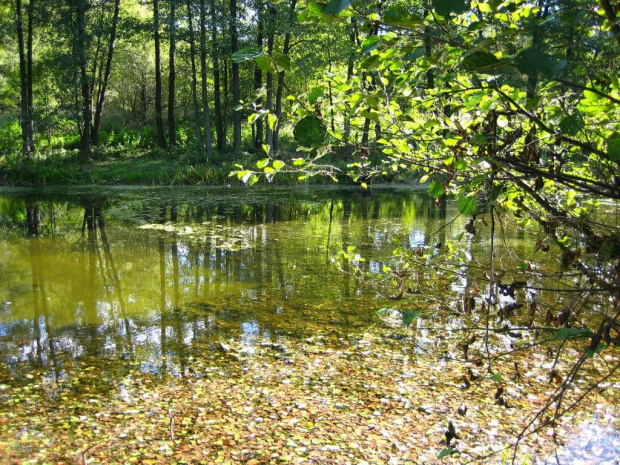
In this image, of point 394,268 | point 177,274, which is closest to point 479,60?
point 394,268

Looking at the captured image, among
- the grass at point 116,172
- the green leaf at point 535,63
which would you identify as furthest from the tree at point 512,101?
the grass at point 116,172

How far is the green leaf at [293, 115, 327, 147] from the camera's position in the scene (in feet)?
→ 4.48

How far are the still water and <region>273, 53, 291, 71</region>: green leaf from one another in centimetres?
180

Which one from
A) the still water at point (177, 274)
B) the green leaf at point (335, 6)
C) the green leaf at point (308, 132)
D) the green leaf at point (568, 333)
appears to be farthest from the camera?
the still water at point (177, 274)

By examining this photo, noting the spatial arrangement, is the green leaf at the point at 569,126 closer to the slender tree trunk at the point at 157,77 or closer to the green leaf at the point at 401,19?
the green leaf at the point at 401,19

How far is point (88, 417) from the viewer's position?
3418 mm

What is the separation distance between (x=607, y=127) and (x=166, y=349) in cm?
381

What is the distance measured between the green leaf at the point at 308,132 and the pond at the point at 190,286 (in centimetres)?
86

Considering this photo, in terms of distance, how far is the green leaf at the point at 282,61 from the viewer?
1174mm

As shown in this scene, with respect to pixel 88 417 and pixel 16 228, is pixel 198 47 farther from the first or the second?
pixel 88 417

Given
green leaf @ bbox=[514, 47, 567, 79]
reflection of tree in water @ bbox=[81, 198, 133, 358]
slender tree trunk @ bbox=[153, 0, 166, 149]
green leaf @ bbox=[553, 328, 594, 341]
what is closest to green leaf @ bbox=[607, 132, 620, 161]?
green leaf @ bbox=[514, 47, 567, 79]

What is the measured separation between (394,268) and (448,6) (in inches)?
232

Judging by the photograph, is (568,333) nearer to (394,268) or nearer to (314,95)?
(314,95)

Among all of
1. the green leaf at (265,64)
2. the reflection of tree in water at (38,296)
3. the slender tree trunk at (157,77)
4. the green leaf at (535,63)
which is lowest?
the reflection of tree in water at (38,296)
